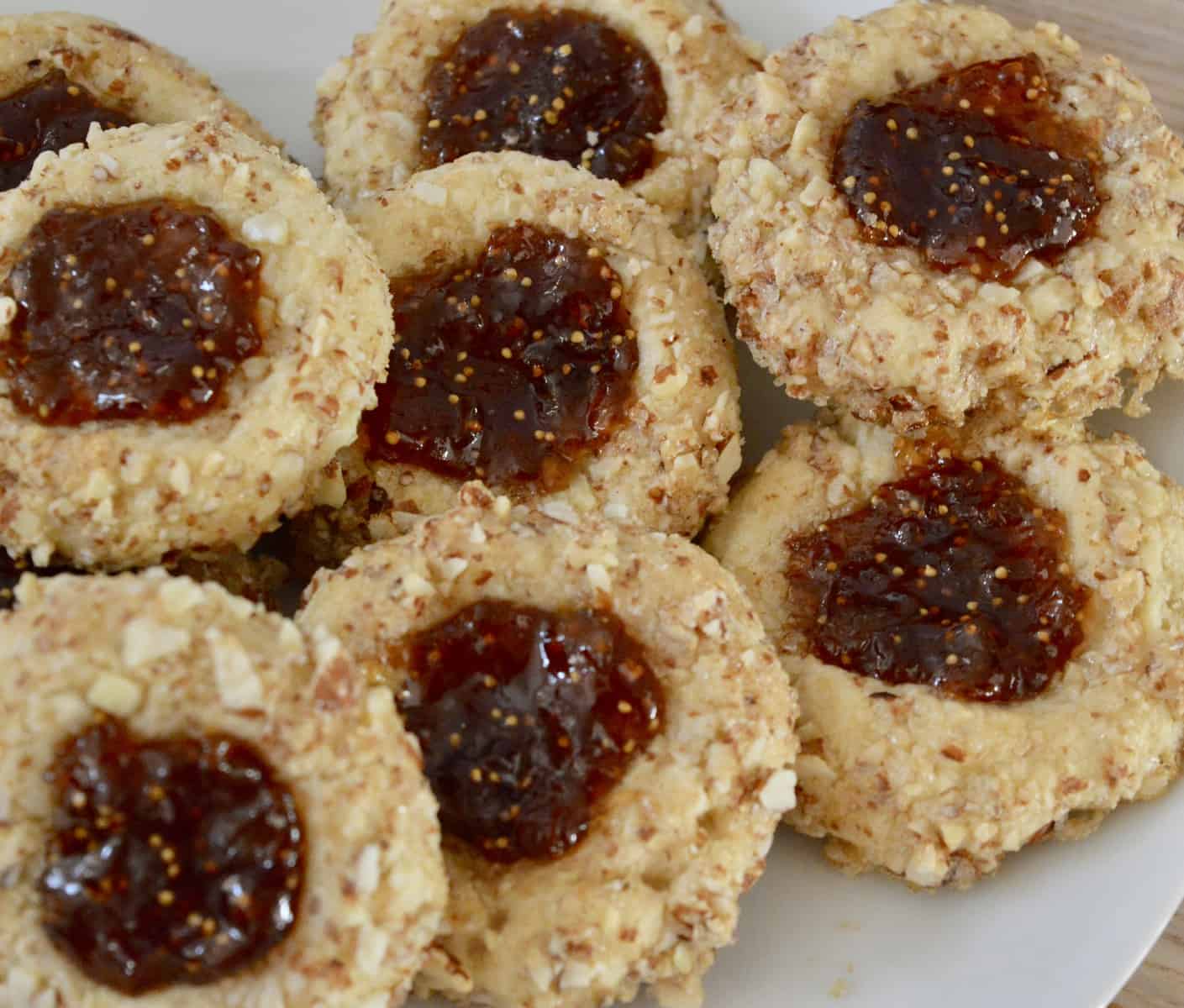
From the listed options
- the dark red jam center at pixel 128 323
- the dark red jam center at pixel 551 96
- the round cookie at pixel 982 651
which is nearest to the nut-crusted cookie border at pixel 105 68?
the dark red jam center at pixel 551 96

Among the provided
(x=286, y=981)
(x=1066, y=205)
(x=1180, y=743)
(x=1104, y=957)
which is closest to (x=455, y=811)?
(x=286, y=981)

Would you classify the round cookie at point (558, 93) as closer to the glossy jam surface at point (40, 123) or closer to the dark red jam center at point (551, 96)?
the dark red jam center at point (551, 96)

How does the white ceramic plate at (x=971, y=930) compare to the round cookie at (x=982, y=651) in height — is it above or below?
below

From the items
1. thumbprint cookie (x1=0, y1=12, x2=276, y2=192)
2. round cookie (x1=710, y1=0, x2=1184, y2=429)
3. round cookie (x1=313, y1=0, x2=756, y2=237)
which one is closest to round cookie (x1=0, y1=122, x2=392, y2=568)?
thumbprint cookie (x1=0, y1=12, x2=276, y2=192)

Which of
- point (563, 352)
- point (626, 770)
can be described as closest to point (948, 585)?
point (626, 770)

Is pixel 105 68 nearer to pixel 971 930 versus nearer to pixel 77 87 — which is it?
pixel 77 87

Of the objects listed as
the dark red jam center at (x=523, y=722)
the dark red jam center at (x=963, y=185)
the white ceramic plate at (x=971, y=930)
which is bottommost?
the white ceramic plate at (x=971, y=930)

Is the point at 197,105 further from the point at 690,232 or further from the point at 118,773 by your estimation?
the point at 118,773
